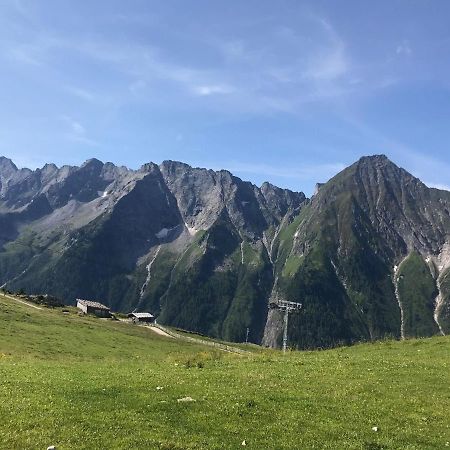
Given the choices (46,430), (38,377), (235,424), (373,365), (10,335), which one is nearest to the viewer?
(46,430)

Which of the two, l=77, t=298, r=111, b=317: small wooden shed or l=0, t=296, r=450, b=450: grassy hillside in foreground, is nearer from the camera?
l=0, t=296, r=450, b=450: grassy hillside in foreground

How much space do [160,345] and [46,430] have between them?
84.0 metres

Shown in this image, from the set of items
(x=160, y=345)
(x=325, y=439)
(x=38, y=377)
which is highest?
(x=325, y=439)

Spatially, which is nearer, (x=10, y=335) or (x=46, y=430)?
(x=46, y=430)

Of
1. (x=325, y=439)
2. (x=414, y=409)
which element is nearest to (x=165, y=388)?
(x=325, y=439)

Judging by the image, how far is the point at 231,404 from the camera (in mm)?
23734

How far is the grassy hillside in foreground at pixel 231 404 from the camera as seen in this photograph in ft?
63.7

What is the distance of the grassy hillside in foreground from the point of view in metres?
19.4

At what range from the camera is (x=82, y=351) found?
246 feet

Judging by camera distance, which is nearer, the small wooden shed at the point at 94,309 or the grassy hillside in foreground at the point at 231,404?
the grassy hillside in foreground at the point at 231,404

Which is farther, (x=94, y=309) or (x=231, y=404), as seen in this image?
(x=94, y=309)

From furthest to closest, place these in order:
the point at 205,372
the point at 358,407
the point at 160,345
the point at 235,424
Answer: the point at 160,345, the point at 205,372, the point at 358,407, the point at 235,424

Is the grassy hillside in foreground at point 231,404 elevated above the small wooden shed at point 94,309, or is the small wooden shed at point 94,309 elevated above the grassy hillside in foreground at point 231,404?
the grassy hillside in foreground at point 231,404

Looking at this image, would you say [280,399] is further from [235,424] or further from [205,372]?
[205,372]
